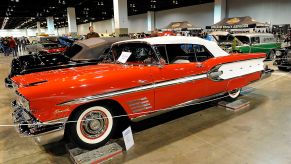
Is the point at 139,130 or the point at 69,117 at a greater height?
the point at 69,117

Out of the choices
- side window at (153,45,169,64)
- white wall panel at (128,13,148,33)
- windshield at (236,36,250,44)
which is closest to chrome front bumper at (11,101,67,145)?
side window at (153,45,169,64)

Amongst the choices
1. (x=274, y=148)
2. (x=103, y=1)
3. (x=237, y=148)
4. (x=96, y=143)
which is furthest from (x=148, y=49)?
(x=103, y=1)

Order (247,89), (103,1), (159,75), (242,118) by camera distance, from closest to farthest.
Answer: (159,75), (242,118), (247,89), (103,1)

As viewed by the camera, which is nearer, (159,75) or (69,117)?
(69,117)

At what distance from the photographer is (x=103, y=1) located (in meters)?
26.0

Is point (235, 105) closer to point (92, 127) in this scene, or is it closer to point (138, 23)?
point (92, 127)

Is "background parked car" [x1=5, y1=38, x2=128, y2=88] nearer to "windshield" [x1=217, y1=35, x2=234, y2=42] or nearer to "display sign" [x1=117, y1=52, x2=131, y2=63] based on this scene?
"display sign" [x1=117, y1=52, x2=131, y2=63]

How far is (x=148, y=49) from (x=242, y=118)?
6.95 feet

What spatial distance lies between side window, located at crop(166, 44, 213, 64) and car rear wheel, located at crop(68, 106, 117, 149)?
62.6 inches

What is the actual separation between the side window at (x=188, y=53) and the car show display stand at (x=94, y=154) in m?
1.83

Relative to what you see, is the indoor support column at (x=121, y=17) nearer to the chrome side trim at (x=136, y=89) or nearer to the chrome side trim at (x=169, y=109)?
the chrome side trim at (x=169, y=109)

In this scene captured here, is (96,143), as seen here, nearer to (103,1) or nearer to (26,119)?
(26,119)

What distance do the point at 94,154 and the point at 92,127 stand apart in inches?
13.7

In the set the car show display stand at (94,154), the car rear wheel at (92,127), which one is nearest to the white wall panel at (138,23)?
the car rear wheel at (92,127)
